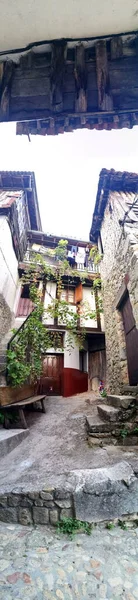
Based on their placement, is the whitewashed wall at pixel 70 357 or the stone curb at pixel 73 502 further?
the whitewashed wall at pixel 70 357

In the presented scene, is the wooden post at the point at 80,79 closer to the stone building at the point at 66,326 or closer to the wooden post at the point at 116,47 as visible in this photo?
the wooden post at the point at 116,47

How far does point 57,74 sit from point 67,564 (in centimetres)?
393

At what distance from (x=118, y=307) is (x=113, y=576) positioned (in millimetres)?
4262

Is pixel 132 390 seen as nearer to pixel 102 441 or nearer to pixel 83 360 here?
pixel 102 441

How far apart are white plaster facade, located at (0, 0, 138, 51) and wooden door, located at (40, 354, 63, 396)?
32.6 ft

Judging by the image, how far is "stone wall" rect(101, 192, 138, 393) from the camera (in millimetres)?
4277

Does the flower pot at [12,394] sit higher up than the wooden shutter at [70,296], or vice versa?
the wooden shutter at [70,296]

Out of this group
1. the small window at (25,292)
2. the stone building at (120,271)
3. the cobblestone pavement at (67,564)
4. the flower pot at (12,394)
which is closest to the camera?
the cobblestone pavement at (67,564)

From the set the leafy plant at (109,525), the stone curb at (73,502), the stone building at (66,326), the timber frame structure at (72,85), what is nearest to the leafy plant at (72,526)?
the stone curb at (73,502)

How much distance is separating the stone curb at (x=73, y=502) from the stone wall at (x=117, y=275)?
248 cm

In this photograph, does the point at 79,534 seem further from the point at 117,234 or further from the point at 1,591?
the point at 117,234

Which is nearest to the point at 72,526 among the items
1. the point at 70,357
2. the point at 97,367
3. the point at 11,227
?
the point at 11,227

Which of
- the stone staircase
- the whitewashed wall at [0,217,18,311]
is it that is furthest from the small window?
the stone staircase

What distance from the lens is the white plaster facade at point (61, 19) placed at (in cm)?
150
